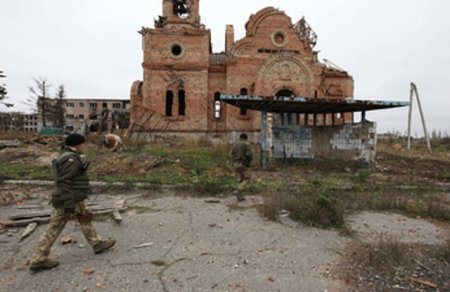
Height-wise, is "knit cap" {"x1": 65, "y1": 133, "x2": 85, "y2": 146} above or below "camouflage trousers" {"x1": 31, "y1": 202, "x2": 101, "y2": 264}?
above

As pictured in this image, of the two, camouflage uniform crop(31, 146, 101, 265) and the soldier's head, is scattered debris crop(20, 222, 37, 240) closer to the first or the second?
camouflage uniform crop(31, 146, 101, 265)

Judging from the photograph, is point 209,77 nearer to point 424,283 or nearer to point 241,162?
point 241,162

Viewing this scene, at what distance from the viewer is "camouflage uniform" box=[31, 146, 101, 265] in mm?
3616

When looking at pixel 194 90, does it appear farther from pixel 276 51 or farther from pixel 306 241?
pixel 306 241

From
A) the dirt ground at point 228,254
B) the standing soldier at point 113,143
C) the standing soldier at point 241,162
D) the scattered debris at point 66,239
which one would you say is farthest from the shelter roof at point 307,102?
the standing soldier at point 113,143

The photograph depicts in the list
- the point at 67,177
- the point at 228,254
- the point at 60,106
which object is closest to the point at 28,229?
the point at 67,177

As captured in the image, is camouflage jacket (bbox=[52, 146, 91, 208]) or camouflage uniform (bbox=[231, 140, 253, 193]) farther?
camouflage uniform (bbox=[231, 140, 253, 193])

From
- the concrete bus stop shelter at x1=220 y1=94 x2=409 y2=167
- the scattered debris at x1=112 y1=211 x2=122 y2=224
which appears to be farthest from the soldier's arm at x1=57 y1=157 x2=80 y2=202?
the concrete bus stop shelter at x1=220 y1=94 x2=409 y2=167

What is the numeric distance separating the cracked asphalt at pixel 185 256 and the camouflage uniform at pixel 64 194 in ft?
1.28

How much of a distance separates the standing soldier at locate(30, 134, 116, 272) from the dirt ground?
0.24 meters

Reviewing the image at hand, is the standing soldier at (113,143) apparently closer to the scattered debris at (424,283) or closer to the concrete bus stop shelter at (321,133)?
the concrete bus stop shelter at (321,133)

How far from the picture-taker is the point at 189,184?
867 centimetres

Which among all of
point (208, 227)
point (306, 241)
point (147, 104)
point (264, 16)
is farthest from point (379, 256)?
point (264, 16)

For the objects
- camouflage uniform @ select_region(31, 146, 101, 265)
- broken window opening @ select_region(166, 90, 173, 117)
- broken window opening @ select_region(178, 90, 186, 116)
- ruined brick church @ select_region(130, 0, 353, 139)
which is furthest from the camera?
broken window opening @ select_region(178, 90, 186, 116)
